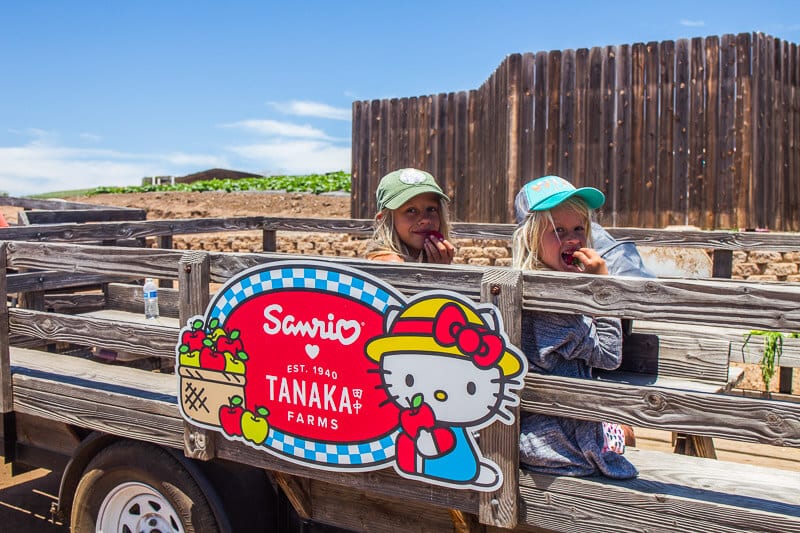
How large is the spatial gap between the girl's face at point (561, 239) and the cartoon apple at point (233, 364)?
1.17 metres

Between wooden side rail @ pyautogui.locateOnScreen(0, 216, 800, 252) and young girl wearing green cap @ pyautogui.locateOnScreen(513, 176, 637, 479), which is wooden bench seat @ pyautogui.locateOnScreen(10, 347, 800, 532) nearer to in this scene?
young girl wearing green cap @ pyautogui.locateOnScreen(513, 176, 637, 479)

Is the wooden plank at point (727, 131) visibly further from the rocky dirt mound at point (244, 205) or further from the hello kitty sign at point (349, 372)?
the rocky dirt mound at point (244, 205)

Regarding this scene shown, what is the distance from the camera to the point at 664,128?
9344 mm

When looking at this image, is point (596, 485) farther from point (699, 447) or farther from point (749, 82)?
point (749, 82)

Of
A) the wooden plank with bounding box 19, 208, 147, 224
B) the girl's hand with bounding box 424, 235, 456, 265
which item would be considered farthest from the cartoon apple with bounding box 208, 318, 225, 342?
the wooden plank with bounding box 19, 208, 147, 224

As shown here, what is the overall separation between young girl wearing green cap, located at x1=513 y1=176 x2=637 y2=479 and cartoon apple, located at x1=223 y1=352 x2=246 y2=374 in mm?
1041

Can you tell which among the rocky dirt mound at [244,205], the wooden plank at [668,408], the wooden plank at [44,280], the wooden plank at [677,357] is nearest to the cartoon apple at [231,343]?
the wooden plank at [668,408]

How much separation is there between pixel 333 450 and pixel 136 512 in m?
1.21

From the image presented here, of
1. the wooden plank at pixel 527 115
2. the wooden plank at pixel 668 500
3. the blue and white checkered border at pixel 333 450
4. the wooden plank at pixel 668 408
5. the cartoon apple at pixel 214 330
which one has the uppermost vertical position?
the wooden plank at pixel 527 115

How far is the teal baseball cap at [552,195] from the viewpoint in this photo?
2.68 m

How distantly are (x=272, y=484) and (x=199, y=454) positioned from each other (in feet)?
1.22

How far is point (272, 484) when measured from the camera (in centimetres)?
324

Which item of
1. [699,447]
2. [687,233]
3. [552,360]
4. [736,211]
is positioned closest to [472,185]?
[736,211]

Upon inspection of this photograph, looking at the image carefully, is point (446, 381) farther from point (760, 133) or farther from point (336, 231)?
point (760, 133)
